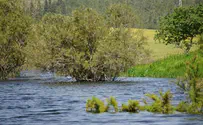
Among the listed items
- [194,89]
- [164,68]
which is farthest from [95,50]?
[194,89]

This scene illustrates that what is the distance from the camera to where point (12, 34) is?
59000 millimetres

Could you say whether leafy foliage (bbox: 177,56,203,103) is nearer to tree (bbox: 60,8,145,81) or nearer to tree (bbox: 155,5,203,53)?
tree (bbox: 60,8,145,81)

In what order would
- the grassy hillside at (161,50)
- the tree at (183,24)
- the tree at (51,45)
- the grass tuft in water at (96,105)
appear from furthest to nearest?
the grassy hillside at (161,50)
the tree at (183,24)
the tree at (51,45)
the grass tuft in water at (96,105)

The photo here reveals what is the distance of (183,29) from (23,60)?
28360mm

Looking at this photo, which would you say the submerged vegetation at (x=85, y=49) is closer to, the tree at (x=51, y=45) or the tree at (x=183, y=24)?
the tree at (x=51, y=45)

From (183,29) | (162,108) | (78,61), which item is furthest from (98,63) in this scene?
(183,29)

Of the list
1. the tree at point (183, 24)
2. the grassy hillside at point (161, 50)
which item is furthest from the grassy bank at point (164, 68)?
the grassy hillside at point (161, 50)

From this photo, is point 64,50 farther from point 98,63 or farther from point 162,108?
point 162,108

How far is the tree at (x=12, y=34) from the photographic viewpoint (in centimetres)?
5838

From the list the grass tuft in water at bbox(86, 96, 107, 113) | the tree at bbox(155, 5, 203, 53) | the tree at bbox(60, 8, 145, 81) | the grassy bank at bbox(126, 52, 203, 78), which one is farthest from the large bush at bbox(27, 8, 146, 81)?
the tree at bbox(155, 5, 203, 53)

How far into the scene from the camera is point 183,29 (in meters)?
77.4

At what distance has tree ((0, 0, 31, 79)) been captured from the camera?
5838 centimetres

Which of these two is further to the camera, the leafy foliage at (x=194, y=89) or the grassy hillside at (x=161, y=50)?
the grassy hillside at (x=161, y=50)

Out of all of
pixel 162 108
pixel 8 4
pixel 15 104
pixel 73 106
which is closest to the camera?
pixel 162 108
